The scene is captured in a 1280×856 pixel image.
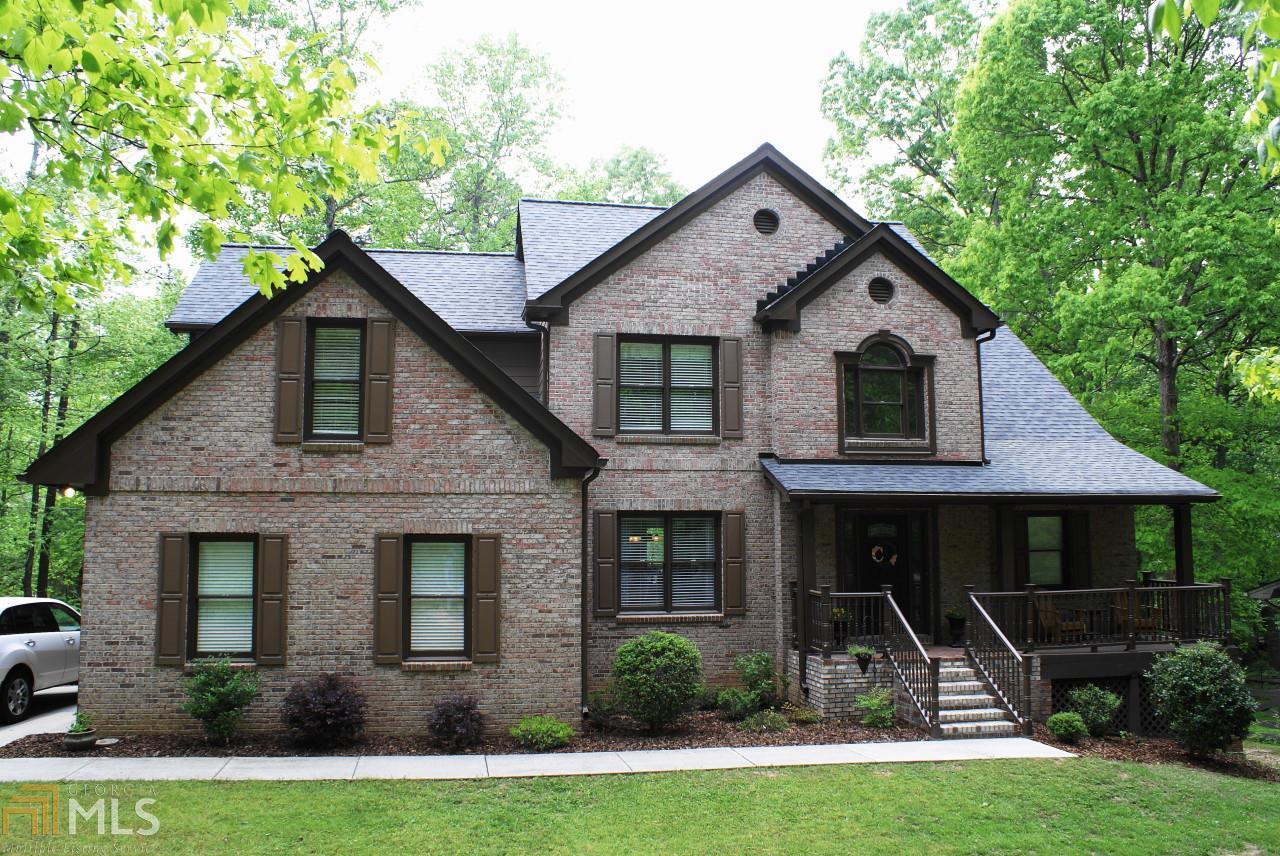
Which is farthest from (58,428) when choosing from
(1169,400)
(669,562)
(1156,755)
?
(1169,400)

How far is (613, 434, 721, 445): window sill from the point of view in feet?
52.2

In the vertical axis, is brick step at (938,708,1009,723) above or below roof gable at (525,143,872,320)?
below

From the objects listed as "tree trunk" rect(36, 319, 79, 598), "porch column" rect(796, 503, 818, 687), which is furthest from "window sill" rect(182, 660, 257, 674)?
"tree trunk" rect(36, 319, 79, 598)

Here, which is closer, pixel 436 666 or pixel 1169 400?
pixel 436 666

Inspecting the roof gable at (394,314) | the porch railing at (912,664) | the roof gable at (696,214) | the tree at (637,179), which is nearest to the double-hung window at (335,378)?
the roof gable at (394,314)

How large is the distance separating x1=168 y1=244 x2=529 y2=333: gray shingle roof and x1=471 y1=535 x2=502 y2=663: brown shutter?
4997 millimetres

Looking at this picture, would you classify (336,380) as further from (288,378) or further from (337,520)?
(337,520)

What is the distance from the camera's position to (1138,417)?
22.6 m

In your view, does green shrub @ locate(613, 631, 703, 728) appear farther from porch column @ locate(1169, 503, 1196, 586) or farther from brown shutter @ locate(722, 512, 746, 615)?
porch column @ locate(1169, 503, 1196, 586)

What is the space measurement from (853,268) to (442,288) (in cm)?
759

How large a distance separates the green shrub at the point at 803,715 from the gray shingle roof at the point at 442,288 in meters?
7.68

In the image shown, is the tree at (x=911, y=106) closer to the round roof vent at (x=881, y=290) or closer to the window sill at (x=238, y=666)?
the round roof vent at (x=881, y=290)

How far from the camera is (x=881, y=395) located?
54.9ft

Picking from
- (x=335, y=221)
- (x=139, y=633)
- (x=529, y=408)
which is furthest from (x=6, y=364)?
(x=529, y=408)
